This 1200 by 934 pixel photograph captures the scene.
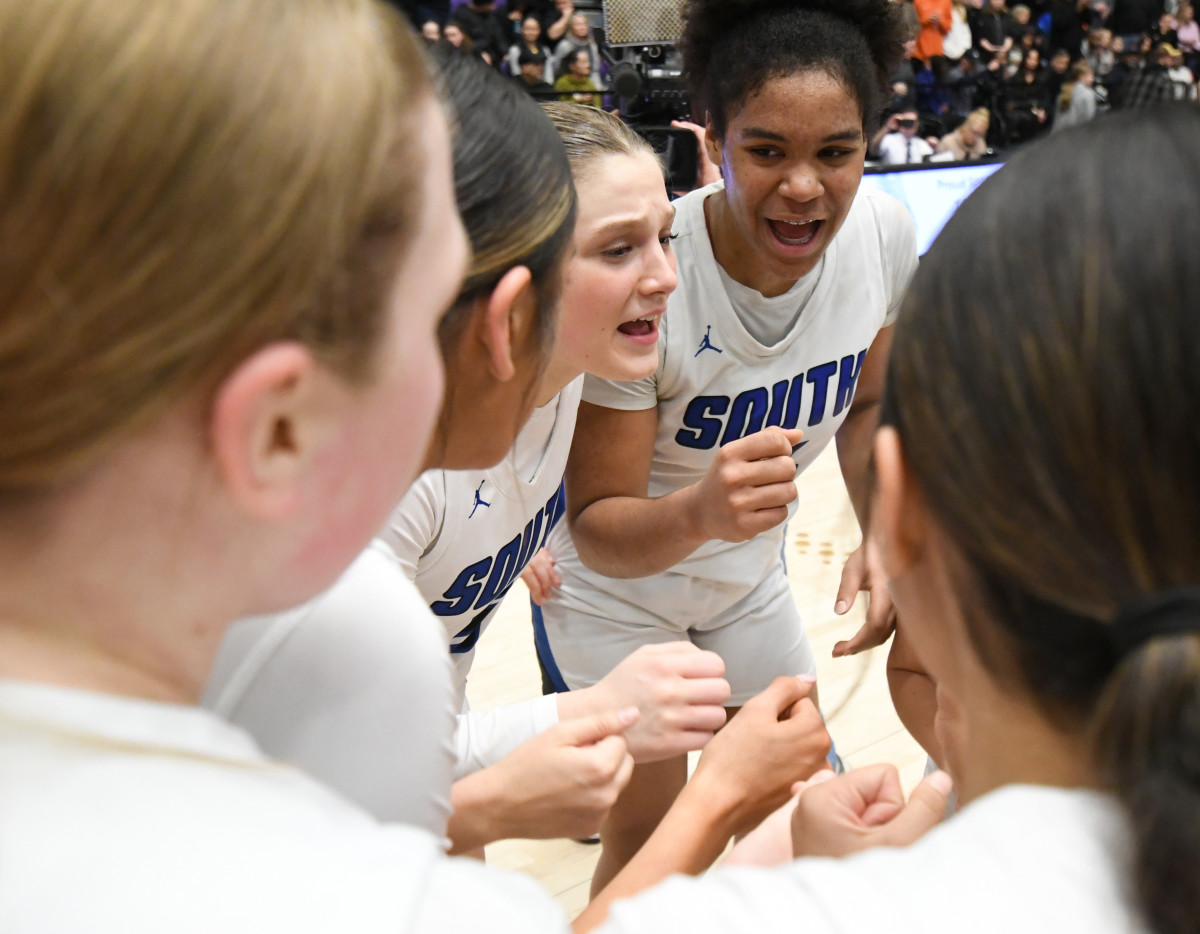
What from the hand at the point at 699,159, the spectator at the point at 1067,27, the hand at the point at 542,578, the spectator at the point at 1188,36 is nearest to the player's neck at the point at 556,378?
the hand at the point at 542,578

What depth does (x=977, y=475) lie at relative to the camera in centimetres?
50

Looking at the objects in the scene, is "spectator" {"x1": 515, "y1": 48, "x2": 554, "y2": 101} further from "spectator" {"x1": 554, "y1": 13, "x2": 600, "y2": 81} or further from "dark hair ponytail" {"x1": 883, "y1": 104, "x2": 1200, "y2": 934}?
"dark hair ponytail" {"x1": 883, "y1": 104, "x2": 1200, "y2": 934}

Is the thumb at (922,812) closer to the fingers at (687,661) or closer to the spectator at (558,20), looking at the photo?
the fingers at (687,661)

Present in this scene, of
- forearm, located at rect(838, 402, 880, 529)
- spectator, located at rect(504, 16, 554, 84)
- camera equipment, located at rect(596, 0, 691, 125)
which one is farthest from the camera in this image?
spectator, located at rect(504, 16, 554, 84)

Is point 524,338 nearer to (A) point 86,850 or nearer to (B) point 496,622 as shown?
(A) point 86,850

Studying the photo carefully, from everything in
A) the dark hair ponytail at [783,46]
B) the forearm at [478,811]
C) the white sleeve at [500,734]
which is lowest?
the white sleeve at [500,734]

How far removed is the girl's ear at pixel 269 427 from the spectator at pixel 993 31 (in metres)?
9.97

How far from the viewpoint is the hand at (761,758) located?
3.06 ft

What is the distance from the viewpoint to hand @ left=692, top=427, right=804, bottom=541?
4.27 ft

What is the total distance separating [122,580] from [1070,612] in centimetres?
44

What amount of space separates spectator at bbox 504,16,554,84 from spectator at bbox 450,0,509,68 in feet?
0.29

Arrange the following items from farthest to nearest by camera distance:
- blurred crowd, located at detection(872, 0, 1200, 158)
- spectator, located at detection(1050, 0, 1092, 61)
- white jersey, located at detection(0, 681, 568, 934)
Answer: spectator, located at detection(1050, 0, 1092, 61) → blurred crowd, located at detection(872, 0, 1200, 158) → white jersey, located at detection(0, 681, 568, 934)

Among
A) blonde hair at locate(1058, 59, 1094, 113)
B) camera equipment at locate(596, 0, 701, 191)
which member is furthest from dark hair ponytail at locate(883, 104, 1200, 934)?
blonde hair at locate(1058, 59, 1094, 113)

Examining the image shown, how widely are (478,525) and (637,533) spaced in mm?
326
